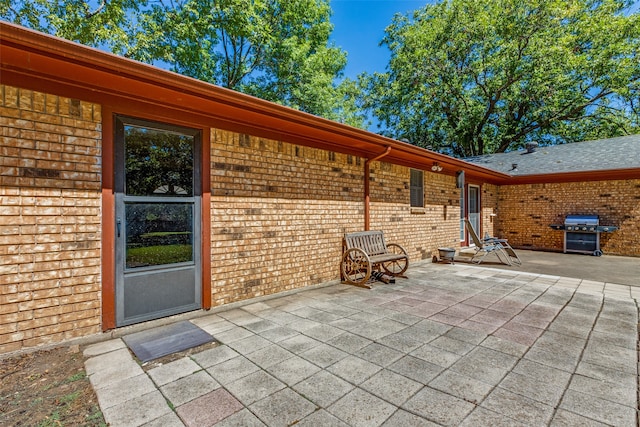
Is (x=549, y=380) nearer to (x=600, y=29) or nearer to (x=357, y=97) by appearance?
(x=600, y=29)

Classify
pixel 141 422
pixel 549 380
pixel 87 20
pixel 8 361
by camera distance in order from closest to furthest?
pixel 141 422 → pixel 549 380 → pixel 8 361 → pixel 87 20

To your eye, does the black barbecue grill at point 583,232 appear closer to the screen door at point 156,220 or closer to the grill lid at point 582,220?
the grill lid at point 582,220

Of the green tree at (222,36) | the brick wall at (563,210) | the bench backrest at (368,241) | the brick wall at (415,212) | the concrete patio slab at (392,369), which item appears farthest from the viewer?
the green tree at (222,36)

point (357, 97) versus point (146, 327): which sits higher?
point (357, 97)

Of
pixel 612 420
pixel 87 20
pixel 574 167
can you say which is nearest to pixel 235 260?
pixel 612 420

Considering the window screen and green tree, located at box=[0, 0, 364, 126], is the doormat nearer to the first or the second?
the window screen

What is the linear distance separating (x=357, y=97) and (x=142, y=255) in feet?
67.3

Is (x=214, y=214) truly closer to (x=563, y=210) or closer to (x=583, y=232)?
(x=583, y=232)

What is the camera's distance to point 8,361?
90.6 inches

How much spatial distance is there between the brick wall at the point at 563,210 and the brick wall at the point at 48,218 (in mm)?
11457

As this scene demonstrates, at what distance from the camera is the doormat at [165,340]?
2.48 m

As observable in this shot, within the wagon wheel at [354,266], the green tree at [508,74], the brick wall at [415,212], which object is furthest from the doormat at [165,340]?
the green tree at [508,74]

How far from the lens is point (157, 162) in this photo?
3129 mm

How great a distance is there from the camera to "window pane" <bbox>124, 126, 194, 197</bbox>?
9.75 feet
